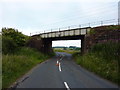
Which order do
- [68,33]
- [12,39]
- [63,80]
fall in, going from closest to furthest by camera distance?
[63,80] → [12,39] → [68,33]

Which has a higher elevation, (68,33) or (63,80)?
(68,33)

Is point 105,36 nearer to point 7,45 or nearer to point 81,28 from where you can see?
point 81,28

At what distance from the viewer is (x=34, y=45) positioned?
40.8m

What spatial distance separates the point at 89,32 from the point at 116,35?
27.8ft

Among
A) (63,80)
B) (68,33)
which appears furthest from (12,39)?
(63,80)

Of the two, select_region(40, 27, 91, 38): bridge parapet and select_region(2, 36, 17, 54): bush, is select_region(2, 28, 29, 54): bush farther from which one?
select_region(40, 27, 91, 38): bridge parapet

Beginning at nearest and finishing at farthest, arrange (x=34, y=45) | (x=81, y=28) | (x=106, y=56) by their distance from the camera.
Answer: (x=106, y=56) → (x=81, y=28) → (x=34, y=45)

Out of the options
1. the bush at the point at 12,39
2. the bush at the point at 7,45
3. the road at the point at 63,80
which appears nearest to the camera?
the road at the point at 63,80

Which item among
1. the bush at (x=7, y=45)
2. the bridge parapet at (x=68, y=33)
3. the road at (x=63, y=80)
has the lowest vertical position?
the road at (x=63, y=80)

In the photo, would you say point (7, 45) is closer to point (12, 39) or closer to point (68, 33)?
point (12, 39)

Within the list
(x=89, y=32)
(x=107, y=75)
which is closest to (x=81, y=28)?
(x=89, y=32)

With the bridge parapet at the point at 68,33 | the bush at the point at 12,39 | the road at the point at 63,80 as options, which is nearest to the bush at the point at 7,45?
the bush at the point at 12,39

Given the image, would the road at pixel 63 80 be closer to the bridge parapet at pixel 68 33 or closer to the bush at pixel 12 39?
the bush at pixel 12 39

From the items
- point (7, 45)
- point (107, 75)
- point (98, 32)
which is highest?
point (98, 32)
